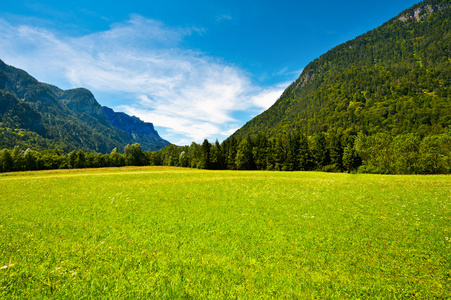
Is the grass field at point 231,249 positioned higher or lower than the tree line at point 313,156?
lower

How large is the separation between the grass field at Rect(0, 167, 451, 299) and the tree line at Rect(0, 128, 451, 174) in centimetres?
6295

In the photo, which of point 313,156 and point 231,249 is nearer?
point 231,249

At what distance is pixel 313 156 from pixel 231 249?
8152 cm

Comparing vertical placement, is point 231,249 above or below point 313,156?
below

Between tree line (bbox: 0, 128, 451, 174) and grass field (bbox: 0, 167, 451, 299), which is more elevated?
tree line (bbox: 0, 128, 451, 174)

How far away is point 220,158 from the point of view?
9819 centimetres

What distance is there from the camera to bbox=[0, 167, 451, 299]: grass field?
626cm

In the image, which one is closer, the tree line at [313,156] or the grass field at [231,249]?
the grass field at [231,249]

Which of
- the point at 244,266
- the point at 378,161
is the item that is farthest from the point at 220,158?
the point at 244,266

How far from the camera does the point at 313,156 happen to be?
80312mm

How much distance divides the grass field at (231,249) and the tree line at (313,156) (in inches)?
2479

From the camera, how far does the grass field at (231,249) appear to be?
247 inches

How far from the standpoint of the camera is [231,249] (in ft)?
29.4

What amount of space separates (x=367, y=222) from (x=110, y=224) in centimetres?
1720
